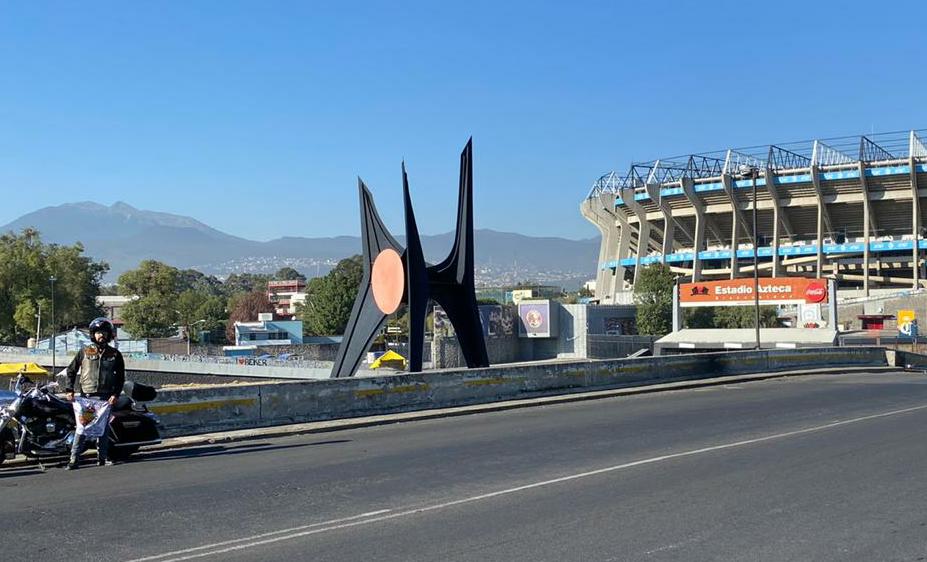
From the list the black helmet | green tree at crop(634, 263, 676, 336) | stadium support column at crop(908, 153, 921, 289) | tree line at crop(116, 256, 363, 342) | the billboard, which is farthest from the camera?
tree line at crop(116, 256, 363, 342)

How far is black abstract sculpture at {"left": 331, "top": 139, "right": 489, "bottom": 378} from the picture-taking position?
1307 inches

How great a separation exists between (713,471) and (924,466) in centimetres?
274

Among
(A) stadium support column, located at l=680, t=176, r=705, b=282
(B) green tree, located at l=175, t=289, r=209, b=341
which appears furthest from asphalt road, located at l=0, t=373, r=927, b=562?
(B) green tree, located at l=175, t=289, r=209, b=341

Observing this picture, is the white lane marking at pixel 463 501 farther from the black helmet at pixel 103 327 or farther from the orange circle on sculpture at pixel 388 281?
the orange circle on sculpture at pixel 388 281

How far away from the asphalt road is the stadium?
250ft

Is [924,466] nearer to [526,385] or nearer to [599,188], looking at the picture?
[526,385]

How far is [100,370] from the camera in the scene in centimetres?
1138

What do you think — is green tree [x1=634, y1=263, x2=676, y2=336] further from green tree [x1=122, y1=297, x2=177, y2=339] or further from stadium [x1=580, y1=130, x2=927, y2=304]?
green tree [x1=122, y1=297, x2=177, y2=339]

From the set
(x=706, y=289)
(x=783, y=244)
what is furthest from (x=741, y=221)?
(x=706, y=289)

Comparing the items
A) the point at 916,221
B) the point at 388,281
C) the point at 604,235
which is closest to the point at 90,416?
the point at 388,281

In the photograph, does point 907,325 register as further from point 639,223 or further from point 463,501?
point 463,501

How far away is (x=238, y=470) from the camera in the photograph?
11312mm

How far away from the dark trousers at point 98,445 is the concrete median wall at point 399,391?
110 inches

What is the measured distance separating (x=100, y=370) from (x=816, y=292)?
150ft
